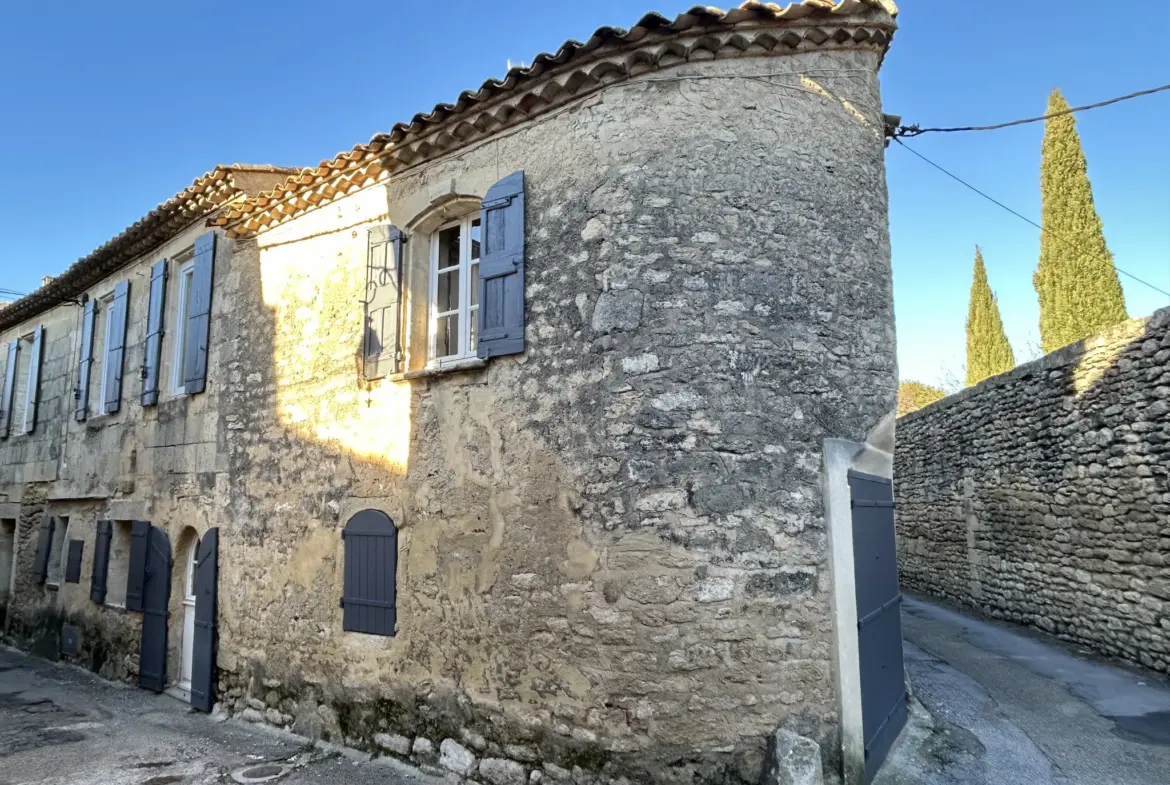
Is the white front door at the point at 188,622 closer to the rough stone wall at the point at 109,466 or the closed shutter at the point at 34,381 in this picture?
the rough stone wall at the point at 109,466

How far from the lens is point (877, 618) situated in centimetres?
496

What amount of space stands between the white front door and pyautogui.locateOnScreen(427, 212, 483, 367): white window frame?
4.06m

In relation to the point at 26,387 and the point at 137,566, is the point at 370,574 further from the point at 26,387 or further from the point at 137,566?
the point at 26,387

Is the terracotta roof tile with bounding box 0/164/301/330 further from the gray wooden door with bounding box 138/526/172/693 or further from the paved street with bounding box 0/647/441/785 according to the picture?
the paved street with bounding box 0/647/441/785

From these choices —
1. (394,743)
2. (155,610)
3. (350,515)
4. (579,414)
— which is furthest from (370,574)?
(155,610)

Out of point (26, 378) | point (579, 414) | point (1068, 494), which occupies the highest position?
point (26, 378)

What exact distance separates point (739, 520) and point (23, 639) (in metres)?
11.3

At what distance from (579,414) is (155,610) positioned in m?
5.99

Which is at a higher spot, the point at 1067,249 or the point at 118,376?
the point at 1067,249

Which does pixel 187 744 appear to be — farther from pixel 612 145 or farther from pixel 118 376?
pixel 612 145

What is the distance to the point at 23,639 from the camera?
10.7 m

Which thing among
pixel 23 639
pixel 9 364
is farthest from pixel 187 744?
pixel 9 364

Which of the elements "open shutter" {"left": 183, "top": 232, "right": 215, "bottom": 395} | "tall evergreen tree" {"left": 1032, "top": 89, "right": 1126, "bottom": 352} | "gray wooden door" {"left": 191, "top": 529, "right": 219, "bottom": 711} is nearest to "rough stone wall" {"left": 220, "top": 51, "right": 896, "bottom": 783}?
"gray wooden door" {"left": 191, "top": 529, "right": 219, "bottom": 711}

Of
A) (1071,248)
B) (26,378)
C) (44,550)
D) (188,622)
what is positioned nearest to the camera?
(188,622)
